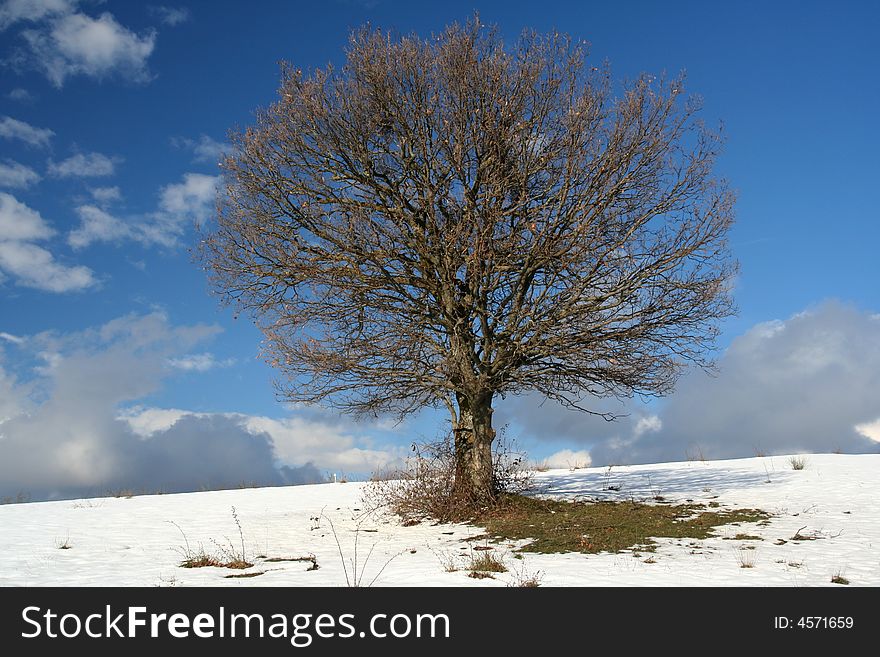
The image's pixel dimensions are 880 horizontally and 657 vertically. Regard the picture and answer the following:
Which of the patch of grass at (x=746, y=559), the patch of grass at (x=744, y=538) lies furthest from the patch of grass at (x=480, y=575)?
the patch of grass at (x=744, y=538)

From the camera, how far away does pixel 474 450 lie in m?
15.1

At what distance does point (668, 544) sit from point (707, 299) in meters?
5.82

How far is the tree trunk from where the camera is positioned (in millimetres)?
14812

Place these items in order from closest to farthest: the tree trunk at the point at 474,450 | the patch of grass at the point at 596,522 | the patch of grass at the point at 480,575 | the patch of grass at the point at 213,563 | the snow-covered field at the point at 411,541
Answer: the patch of grass at the point at 480,575 → the snow-covered field at the point at 411,541 → the patch of grass at the point at 213,563 → the patch of grass at the point at 596,522 → the tree trunk at the point at 474,450

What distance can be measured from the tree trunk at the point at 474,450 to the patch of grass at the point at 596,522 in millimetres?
537

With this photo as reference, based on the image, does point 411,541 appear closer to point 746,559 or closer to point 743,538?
point 746,559

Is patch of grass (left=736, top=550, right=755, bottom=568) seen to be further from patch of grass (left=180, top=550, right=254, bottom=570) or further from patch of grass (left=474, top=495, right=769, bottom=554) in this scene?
patch of grass (left=180, top=550, right=254, bottom=570)

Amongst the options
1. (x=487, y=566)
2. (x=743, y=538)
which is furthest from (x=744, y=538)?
(x=487, y=566)

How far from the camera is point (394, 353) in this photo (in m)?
14.1

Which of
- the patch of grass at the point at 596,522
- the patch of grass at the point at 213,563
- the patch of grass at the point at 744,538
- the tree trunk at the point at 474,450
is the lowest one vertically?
the patch of grass at the point at 744,538

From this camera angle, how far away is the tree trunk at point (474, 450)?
14.8 meters

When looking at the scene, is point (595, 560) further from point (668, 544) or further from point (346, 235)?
point (346, 235)

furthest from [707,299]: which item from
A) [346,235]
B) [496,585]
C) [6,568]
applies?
[6,568]

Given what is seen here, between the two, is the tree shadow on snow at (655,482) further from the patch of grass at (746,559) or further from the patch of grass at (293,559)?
the patch of grass at (293,559)
